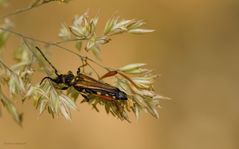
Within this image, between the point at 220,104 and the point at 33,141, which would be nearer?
the point at 33,141

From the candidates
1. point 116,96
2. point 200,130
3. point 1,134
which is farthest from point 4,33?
point 200,130

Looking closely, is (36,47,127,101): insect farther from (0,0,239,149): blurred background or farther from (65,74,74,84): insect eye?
(0,0,239,149): blurred background

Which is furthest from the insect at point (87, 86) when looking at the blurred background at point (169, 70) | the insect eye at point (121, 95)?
the blurred background at point (169, 70)

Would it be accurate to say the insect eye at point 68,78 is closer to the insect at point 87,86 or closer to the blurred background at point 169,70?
the insect at point 87,86

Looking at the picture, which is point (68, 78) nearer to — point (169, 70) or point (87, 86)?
point (87, 86)

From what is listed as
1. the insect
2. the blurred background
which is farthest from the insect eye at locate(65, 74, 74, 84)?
the blurred background

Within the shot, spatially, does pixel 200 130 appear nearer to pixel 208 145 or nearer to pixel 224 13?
pixel 208 145
